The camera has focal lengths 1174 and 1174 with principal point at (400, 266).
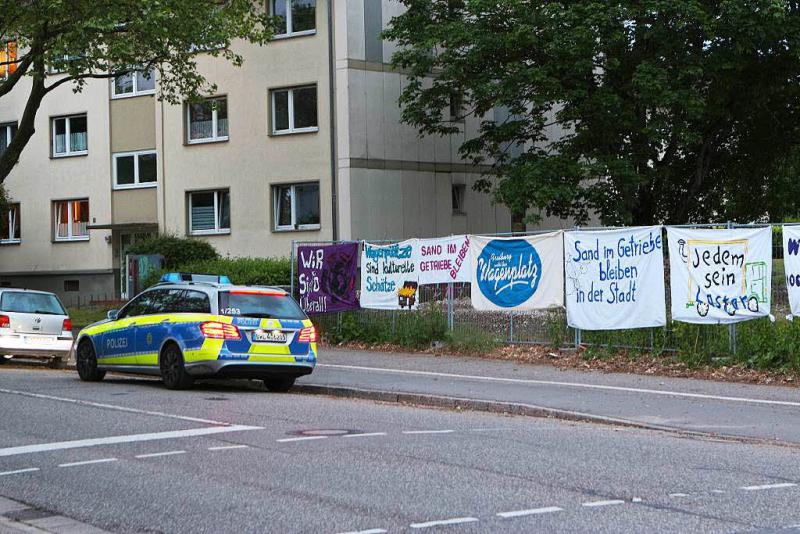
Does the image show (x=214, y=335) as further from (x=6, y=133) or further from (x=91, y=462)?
(x=6, y=133)

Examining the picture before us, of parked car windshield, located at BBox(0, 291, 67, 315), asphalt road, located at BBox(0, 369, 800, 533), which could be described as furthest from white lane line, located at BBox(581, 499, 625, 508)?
parked car windshield, located at BBox(0, 291, 67, 315)

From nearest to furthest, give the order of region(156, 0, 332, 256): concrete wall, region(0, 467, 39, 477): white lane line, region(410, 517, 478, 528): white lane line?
region(410, 517, 478, 528): white lane line < region(0, 467, 39, 477): white lane line < region(156, 0, 332, 256): concrete wall

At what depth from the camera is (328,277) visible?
25.2 meters

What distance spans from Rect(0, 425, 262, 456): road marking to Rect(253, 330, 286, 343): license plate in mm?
4078

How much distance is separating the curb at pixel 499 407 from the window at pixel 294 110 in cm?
1837

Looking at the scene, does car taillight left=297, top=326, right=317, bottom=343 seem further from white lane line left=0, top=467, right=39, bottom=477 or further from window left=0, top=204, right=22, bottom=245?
window left=0, top=204, right=22, bottom=245

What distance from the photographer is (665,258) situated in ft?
63.8

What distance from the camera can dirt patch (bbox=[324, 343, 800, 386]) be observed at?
659 inches

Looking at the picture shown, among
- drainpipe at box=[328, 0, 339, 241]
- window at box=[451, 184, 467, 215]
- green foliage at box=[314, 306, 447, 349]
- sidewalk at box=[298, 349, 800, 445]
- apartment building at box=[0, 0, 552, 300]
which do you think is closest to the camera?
sidewalk at box=[298, 349, 800, 445]

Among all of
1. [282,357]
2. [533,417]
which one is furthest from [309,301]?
[533,417]

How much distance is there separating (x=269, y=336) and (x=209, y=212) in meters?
21.8

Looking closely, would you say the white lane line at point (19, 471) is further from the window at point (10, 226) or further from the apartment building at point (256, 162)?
the window at point (10, 226)

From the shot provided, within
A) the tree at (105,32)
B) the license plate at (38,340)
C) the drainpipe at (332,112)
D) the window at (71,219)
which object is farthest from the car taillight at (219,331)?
the window at (71,219)

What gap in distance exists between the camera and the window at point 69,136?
136 feet
